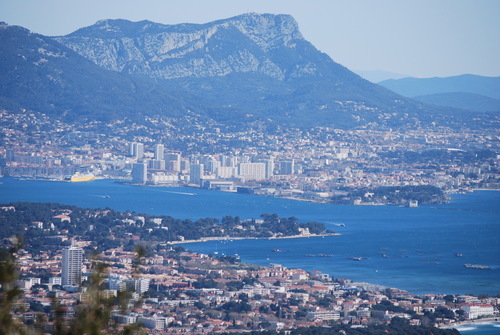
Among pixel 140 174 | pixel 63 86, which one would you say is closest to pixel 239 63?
pixel 63 86

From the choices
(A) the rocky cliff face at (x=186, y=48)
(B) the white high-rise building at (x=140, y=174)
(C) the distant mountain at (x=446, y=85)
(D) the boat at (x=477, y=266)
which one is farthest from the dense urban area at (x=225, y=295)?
(C) the distant mountain at (x=446, y=85)

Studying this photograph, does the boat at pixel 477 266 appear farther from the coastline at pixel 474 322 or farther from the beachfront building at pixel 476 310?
the coastline at pixel 474 322

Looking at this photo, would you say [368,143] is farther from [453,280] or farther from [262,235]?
[453,280]

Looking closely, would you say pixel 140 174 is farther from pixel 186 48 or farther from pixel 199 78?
pixel 186 48

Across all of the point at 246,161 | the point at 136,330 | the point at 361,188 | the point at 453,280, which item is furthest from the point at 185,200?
the point at 136,330

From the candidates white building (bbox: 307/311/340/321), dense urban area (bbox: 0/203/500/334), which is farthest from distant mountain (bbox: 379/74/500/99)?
white building (bbox: 307/311/340/321)

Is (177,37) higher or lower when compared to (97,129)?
higher
